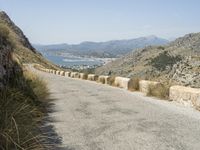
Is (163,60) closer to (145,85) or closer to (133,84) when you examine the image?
(133,84)

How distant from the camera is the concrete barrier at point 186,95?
525 inches

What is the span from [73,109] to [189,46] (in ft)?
588

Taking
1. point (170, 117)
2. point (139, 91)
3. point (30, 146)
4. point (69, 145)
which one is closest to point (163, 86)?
point (139, 91)

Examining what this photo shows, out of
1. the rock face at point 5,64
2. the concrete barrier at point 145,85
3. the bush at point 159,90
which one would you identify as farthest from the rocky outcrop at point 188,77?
the rock face at point 5,64

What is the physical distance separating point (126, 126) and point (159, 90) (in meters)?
7.67

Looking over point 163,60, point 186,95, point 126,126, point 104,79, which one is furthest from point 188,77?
point 163,60

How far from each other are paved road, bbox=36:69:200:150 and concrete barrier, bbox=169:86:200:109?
346 millimetres

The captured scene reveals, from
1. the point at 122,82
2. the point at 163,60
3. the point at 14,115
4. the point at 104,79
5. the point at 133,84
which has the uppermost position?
the point at 14,115

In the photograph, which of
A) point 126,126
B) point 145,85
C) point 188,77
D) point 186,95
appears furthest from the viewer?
point 188,77

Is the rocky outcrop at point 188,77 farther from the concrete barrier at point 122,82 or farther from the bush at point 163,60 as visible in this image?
the bush at point 163,60

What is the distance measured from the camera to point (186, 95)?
46.8ft

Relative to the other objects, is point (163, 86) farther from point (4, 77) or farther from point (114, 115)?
point (4, 77)

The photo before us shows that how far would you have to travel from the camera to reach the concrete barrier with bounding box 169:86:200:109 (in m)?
13.3

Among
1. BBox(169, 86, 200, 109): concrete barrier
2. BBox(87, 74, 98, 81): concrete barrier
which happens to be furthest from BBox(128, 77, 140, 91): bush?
BBox(87, 74, 98, 81): concrete barrier
